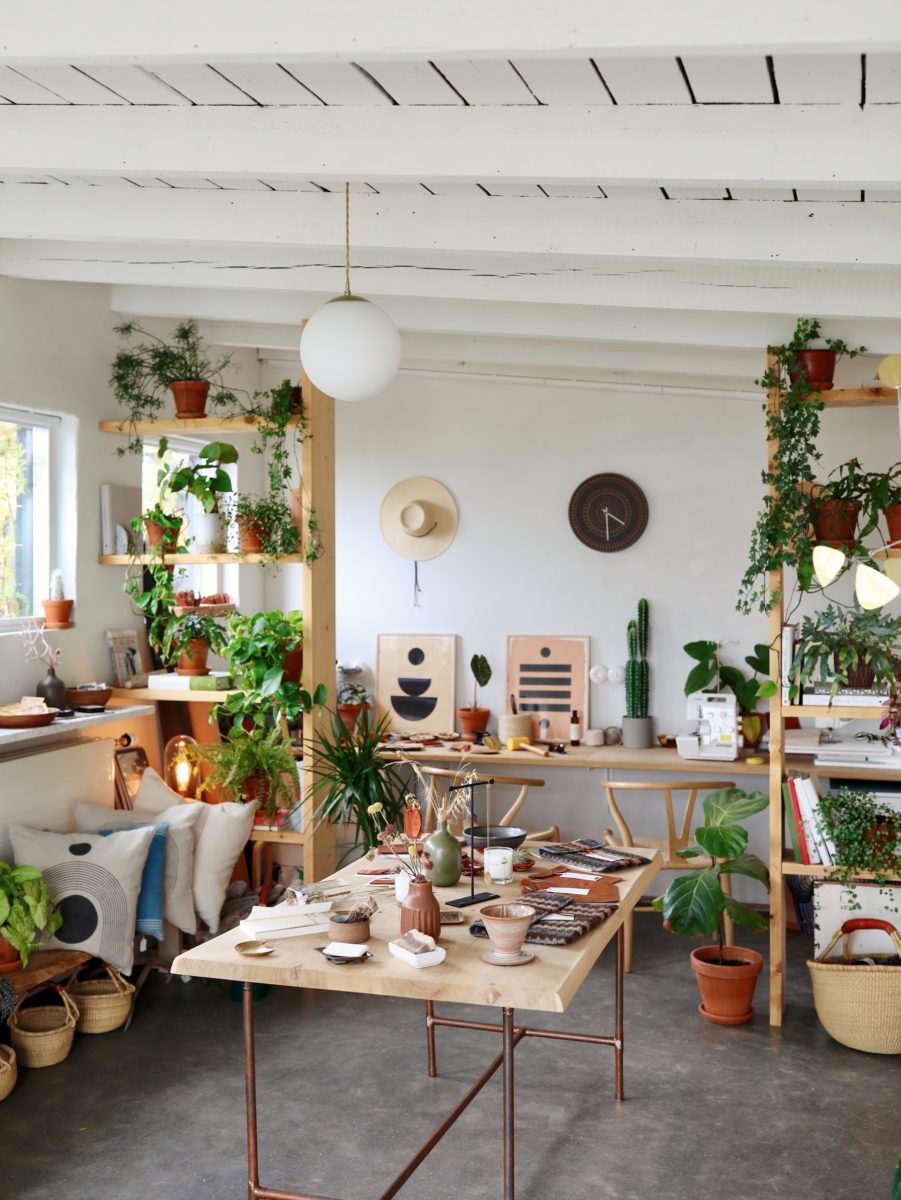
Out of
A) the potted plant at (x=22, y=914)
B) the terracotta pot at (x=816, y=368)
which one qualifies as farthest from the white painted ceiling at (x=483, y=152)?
the potted plant at (x=22, y=914)

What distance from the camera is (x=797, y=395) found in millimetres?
5141

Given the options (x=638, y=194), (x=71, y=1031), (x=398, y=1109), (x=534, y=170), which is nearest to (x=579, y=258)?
(x=638, y=194)

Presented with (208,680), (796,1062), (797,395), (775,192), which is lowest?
(796,1062)

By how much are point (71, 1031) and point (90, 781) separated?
49.5 inches

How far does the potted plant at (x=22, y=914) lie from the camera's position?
4.68 meters

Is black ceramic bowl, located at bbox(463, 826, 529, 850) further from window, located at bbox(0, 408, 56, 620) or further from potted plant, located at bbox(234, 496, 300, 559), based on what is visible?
window, located at bbox(0, 408, 56, 620)

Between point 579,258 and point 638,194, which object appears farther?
point 579,258

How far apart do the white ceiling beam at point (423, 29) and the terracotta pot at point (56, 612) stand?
3.27 meters

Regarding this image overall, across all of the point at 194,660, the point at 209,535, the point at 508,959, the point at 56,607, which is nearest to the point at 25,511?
the point at 56,607

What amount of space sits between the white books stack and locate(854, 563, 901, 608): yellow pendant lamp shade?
1.96m

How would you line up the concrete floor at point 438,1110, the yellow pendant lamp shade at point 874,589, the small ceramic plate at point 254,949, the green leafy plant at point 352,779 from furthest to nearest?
1. the green leafy plant at point 352,779
2. the concrete floor at point 438,1110
3. the small ceramic plate at point 254,949
4. the yellow pendant lamp shade at point 874,589

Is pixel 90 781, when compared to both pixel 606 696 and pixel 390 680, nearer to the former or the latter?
pixel 390 680

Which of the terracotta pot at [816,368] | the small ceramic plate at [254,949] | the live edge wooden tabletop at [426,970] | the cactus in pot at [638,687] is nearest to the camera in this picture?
the live edge wooden tabletop at [426,970]

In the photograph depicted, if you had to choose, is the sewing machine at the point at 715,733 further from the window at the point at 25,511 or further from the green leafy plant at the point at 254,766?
the window at the point at 25,511
